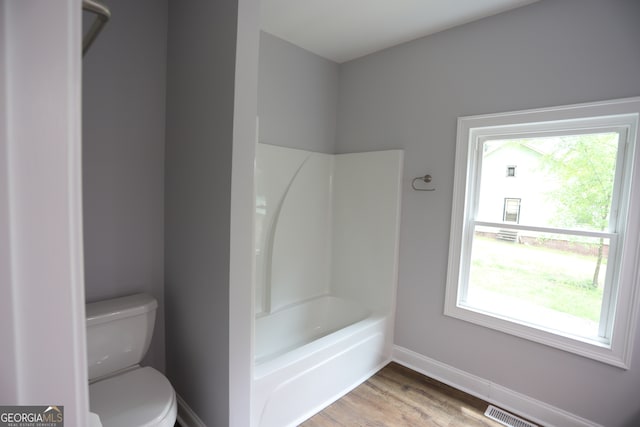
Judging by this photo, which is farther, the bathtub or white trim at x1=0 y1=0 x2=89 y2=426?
the bathtub

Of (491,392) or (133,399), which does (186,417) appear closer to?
(133,399)

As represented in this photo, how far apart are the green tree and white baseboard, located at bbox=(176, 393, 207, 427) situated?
2.53m

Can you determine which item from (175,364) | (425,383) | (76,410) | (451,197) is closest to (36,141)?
(76,410)

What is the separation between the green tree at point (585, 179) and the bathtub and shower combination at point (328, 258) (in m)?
1.08

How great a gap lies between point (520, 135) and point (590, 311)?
1.21 m

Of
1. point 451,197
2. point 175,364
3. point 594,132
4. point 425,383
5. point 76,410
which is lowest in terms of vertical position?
point 425,383

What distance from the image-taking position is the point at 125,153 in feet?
5.84

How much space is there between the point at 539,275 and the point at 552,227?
352mm

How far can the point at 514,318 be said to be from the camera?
2049mm

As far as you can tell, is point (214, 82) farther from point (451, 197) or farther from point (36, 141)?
point (451, 197)

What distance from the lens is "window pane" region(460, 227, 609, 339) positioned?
1.83 metres

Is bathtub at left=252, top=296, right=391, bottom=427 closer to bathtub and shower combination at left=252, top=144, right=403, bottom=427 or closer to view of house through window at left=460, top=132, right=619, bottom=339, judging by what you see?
bathtub and shower combination at left=252, top=144, right=403, bottom=427
